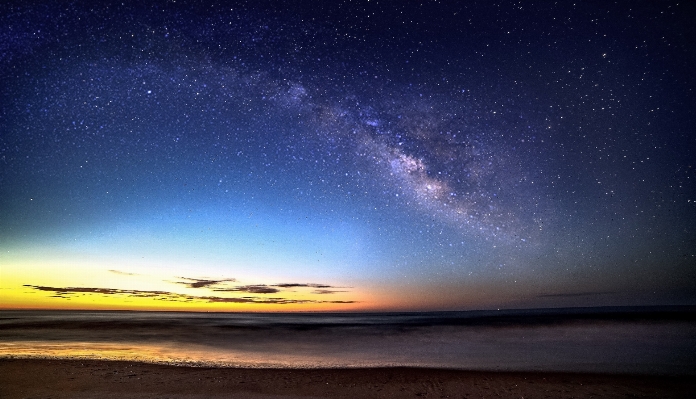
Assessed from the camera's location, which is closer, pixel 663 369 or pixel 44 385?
pixel 44 385

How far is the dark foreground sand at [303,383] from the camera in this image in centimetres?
764

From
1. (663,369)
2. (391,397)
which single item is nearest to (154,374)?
(391,397)

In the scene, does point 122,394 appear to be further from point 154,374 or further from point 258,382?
point 258,382

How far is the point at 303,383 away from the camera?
8555 mm

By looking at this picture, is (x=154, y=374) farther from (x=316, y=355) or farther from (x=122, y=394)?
(x=316, y=355)

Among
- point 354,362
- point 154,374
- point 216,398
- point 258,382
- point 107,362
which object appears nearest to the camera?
point 216,398

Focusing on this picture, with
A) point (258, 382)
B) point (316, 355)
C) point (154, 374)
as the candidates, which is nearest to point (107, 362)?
point (154, 374)

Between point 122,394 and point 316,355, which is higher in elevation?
point 122,394

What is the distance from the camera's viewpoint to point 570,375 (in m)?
9.77

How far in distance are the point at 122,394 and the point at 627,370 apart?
1233 centimetres

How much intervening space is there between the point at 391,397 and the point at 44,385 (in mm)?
6976

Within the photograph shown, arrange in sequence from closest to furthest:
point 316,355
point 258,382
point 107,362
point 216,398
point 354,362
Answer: point 216,398 < point 258,382 < point 107,362 < point 354,362 < point 316,355

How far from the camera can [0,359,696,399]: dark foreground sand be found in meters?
7.64

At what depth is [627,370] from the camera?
10.9 metres
